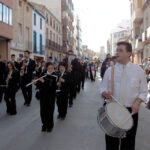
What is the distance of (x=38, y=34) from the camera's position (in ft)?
114

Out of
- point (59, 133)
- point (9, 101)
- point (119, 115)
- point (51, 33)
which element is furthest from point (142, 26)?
point (119, 115)

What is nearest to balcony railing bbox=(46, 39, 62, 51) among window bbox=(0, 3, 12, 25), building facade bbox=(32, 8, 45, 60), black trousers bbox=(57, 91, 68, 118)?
building facade bbox=(32, 8, 45, 60)

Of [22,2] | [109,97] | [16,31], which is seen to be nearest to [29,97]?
[109,97]

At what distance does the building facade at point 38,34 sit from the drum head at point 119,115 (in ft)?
99.2

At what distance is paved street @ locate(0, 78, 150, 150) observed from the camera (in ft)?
14.6

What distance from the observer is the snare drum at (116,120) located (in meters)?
2.91

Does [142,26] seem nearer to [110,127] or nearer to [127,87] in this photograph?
[127,87]

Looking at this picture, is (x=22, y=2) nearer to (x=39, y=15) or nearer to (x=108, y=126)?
(x=39, y=15)

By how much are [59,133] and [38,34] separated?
31.0 meters

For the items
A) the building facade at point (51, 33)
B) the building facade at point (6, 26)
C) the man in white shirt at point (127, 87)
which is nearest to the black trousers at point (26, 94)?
the man in white shirt at point (127, 87)

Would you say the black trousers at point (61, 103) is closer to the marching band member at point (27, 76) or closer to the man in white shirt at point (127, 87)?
the marching band member at point (27, 76)

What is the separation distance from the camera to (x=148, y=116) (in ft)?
23.4

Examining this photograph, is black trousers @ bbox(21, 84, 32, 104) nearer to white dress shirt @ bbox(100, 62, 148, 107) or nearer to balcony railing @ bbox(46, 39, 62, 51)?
white dress shirt @ bbox(100, 62, 148, 107)

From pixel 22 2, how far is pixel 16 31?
400cm
